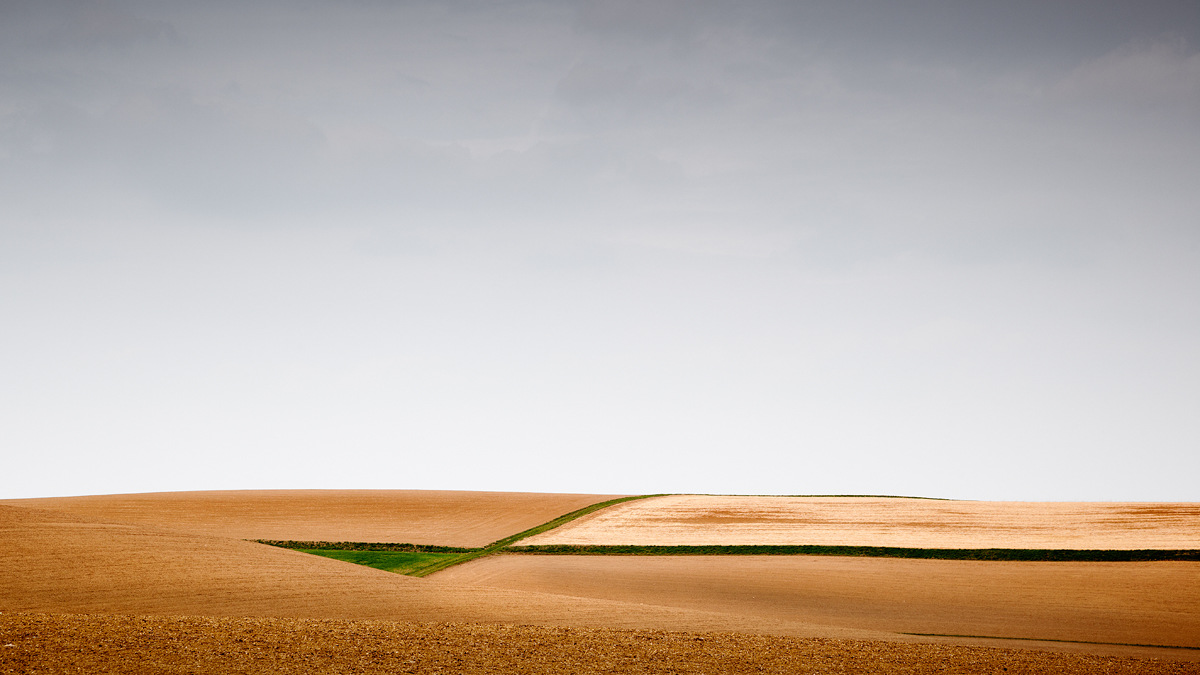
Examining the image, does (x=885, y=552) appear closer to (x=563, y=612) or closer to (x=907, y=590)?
(x=907, y=590)

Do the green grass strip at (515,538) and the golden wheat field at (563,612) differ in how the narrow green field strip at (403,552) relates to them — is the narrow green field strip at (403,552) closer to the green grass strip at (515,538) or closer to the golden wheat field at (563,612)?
the green grass strip at (515,538)

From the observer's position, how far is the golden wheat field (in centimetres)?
1312

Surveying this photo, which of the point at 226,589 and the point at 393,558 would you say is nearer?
the point at 226,589

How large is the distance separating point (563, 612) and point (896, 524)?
2953cm

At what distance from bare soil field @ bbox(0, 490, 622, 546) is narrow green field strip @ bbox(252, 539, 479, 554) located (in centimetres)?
110

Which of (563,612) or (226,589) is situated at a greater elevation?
(226,589)

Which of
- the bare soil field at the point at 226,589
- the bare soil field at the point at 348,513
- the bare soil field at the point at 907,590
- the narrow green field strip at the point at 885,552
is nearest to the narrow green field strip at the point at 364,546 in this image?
the bare soil field at the point at 348,513

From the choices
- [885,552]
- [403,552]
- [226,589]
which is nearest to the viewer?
[226,589]

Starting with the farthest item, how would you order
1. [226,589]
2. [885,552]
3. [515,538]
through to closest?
[515,538] → [885,552] → [226,589]

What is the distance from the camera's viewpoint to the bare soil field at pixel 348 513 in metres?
43.9

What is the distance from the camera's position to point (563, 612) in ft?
64.5

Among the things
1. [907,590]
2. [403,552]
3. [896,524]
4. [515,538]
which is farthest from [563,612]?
[896,524]

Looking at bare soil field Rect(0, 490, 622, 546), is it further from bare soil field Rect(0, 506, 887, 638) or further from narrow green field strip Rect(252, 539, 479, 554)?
bare soil field Rect(0, 506, 887, 638)

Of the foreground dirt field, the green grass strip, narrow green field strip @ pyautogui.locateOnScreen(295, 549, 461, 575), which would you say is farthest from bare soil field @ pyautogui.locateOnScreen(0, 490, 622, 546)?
the foreground dirt field
